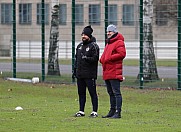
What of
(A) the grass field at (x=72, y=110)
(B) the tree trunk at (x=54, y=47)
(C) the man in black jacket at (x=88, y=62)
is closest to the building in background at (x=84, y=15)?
(B) the tree trunk at (x=54, y=47)

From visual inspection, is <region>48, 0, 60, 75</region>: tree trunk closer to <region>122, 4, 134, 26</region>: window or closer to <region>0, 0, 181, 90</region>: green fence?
<region>0, 0, 181, 90</region>: green fence

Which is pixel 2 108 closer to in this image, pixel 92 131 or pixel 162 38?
pixel 92 131

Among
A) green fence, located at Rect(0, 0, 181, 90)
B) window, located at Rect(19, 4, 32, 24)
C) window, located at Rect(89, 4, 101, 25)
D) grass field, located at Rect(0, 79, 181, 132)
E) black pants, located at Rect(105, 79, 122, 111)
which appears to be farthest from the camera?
window, located at Rect(19, 4, 32, 24)

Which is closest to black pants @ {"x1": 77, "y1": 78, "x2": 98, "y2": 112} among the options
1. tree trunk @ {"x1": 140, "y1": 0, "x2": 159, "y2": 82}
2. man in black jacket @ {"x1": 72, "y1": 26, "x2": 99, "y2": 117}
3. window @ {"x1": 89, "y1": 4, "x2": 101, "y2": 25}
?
man in black jacket @ {"x1": 72, "y1": 26, "x2": 99, "y2": 117}

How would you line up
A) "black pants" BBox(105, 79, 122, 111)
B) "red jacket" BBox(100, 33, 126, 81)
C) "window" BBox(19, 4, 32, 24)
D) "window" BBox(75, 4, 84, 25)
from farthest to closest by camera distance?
"window" BBox(19, 4, 32, 24), "window" BBox(75, 4, 84, 25), "black pants" BBox(105, 79, 122, 111), "red jacket" BBox(100, 33, 126, 81)

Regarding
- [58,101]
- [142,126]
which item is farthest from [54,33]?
[142,126]

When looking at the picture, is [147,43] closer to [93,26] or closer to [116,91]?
[93,26]

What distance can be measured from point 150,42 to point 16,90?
→ 15.2 ft

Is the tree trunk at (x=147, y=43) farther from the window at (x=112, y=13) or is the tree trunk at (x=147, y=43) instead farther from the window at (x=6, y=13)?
the window at (x=6, y=13)

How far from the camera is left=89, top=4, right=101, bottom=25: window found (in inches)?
961

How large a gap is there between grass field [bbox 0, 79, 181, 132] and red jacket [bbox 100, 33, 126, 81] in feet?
3.06

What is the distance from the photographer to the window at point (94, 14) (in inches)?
961

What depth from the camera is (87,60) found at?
14328mm

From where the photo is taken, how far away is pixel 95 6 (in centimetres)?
2455
